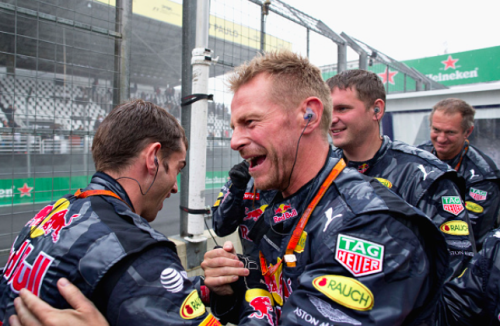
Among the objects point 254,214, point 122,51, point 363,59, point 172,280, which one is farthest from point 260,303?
point 363,59

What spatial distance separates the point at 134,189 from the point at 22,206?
7.07 feet

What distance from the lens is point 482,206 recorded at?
332 cm

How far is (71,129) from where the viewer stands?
3197 mm

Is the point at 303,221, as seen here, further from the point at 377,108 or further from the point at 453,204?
the point at 377,108

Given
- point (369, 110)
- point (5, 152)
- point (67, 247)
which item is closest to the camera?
point (67, 247)

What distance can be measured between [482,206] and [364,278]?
116 inches

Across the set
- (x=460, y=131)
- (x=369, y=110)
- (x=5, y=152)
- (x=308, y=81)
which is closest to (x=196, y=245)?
(x=5, y=152)

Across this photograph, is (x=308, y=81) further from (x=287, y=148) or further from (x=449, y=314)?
(x=449, y=314)

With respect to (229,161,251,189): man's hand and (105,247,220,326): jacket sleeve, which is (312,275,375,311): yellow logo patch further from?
(229,161,251,189): man's hand

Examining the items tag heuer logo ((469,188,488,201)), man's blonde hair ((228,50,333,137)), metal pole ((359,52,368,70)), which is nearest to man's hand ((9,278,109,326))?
man's blonde hair ((228,50,333,137))

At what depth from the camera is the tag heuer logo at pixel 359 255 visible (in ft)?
3.76

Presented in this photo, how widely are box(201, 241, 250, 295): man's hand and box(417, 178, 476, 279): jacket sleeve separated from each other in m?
1.37

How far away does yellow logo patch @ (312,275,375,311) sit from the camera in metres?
1.10

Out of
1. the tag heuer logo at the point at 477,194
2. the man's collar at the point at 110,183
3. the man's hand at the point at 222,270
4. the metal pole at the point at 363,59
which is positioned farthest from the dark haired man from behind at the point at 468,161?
the man's collar at the point at 110,183
